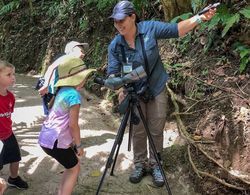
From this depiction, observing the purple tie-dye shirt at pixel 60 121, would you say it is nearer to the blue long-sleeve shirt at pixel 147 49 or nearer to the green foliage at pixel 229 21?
the blue long-sleeve shirt at pixel 147 49

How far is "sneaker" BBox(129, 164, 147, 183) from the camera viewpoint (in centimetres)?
442

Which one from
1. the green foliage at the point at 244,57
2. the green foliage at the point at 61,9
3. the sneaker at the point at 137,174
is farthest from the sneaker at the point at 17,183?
the green foliage at the point at 61,9

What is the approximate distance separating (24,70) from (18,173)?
6.64 m

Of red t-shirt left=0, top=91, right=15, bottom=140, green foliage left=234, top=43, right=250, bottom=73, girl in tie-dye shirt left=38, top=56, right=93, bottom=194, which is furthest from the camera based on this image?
green foliage left=234, top=43, right=250, bottom=73

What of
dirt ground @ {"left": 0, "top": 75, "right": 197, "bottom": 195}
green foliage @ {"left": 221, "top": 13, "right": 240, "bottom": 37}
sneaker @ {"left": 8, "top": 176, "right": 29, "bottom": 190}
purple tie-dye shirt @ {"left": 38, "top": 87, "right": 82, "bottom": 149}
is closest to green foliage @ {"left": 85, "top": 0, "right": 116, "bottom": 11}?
dirt ground @ {"left": 0, "top": 75, "right": 197, "bottom": 195}

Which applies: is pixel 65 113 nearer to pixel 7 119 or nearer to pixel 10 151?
pixel 7 119

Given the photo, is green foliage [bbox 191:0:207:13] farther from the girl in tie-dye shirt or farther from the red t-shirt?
the red t-shirt

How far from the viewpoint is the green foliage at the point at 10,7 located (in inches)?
458

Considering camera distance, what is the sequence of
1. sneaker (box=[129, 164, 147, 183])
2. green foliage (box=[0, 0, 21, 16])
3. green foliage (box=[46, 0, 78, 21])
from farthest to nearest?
green foliage (box=[0, 0, 21, 16]), green foliage (box=[46, 0, 78, 21]), sneaker (box=[129, 164, 147, 183])

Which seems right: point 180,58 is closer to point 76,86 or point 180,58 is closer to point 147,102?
point 147,102

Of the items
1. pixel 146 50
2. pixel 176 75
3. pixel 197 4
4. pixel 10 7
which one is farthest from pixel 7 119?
pixel 10 7

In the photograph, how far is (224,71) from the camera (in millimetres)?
5078

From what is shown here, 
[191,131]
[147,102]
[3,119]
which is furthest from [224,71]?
[3,119]

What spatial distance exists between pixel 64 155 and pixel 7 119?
29.7 inches
